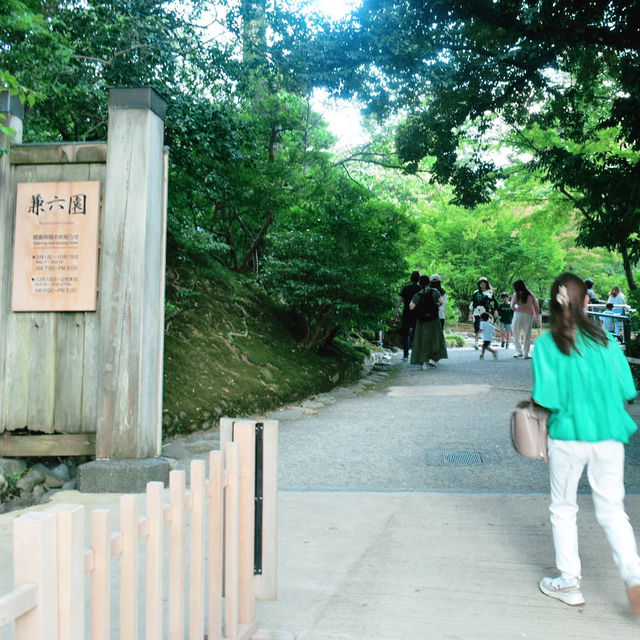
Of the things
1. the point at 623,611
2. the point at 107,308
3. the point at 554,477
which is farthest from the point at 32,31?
the point at 623,611

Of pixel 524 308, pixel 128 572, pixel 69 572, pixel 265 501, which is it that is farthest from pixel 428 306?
pixel 69 572

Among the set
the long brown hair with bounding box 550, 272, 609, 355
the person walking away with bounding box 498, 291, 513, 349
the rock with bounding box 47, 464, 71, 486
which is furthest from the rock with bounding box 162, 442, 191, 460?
the person walking away with bounding box 498, 291, 513, 349

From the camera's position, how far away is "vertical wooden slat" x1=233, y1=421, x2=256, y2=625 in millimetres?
3082

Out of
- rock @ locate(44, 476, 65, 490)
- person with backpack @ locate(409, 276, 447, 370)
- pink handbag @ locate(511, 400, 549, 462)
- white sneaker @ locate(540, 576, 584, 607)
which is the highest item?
person with backpack @ locate(409, 276, 447, 370)

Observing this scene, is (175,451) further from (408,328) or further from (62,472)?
(408,328)

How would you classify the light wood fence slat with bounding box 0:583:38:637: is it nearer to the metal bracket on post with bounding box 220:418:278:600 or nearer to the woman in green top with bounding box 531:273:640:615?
the metal bracket on post with bounding box 220:418:278:600

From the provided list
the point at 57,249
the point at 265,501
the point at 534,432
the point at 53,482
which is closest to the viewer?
the point at 265,501

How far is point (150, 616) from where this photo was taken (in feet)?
7.36

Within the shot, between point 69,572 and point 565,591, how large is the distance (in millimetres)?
2605

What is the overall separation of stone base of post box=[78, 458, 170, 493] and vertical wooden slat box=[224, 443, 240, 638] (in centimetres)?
269

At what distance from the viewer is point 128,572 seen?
2107 mm

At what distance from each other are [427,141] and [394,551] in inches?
422

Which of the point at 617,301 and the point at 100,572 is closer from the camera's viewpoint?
the point at 100,572

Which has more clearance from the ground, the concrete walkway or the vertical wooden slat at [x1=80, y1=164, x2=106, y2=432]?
the vertical wooden slat at [x1=80, y1=164, x2=106, y2=432]
